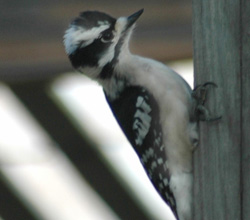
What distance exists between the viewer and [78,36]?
17.3 ft

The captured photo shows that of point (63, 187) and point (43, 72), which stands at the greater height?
point (43, 72)

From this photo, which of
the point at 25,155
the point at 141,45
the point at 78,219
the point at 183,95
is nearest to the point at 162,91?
the point at 183,95

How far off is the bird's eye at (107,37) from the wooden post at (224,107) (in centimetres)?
89

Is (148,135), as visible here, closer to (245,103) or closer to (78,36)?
(78,36)

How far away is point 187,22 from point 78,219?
146cm

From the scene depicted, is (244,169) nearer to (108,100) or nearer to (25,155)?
(108,100)

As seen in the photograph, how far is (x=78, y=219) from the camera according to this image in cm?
668

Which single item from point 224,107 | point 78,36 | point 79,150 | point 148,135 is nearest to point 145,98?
point 148,135

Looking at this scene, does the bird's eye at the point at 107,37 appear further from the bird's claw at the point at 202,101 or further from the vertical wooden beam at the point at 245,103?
the vertical wooden beam at the point at 245,103

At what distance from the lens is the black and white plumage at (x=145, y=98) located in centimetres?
493

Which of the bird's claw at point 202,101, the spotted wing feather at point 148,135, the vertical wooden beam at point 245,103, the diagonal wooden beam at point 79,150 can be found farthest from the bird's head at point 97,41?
the vertical wooden beam at point 245,103

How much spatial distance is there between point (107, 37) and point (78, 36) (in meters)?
0.20

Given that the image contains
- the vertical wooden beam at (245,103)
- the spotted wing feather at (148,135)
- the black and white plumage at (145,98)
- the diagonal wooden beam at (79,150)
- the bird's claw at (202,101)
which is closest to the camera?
the vertical wooden beam at (245,103)

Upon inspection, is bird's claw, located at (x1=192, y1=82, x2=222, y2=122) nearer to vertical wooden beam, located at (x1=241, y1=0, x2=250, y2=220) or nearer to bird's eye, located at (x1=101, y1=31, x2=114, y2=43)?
vertical wooden beam, located at (x1=241, y1=0, x2=250, y2=220)
